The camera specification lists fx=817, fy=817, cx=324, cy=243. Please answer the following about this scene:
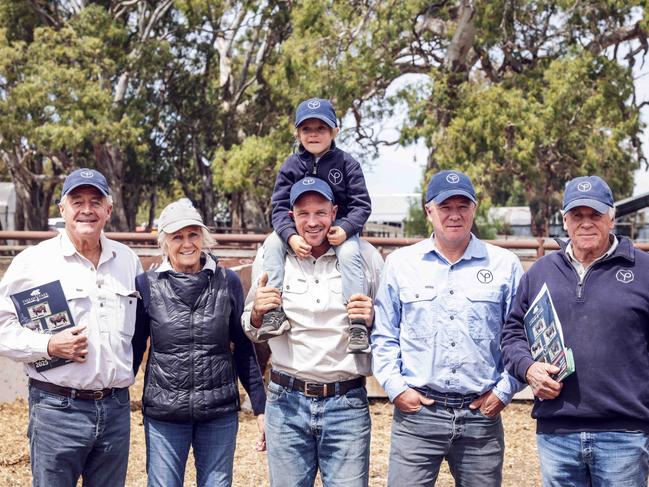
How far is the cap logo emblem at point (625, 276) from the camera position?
3.35 metres

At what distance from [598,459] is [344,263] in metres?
1.37

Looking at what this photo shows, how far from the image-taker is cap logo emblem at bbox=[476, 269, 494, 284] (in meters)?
3.57

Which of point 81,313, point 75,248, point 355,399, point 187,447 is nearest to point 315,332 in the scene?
point 355,399

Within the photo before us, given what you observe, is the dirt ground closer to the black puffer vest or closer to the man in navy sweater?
the black puffer vest

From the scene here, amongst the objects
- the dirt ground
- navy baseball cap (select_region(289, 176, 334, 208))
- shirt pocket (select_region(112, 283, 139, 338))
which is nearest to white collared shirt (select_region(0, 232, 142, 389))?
shirt pocket (select_region(112, 283, 139, 338))

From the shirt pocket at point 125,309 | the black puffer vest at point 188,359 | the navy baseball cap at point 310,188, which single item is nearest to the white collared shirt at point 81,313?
the shirt pocket at point 125,309

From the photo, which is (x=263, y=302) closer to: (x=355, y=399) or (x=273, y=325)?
(x=273, y=325)

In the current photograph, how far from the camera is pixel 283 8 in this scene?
93.6 feet

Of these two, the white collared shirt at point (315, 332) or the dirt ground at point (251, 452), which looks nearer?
the white collared shirt at point (315, 332)

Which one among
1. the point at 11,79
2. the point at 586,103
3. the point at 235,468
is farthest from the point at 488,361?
the point at 11,79

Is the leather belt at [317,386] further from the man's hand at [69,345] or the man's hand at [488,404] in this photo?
the man's hand at [69,345]

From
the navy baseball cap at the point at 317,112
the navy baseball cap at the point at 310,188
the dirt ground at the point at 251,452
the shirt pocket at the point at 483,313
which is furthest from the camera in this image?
the dirt ground at the point at 251,452

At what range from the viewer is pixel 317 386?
3.60 m

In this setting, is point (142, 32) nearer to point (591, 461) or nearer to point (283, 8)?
point (283, 8)
